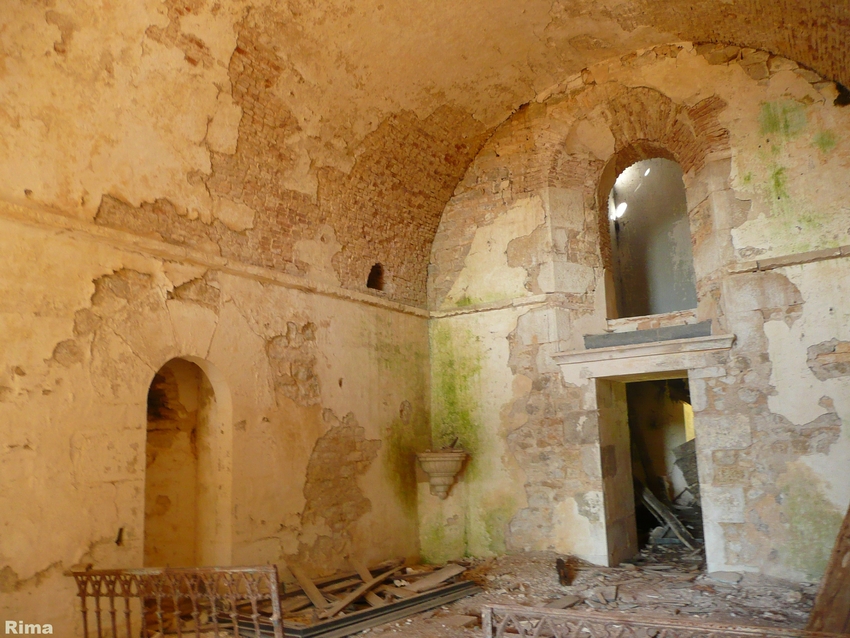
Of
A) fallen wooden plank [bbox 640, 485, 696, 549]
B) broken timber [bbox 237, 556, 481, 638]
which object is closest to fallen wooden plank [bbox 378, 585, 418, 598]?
broken timber [bbox 237, 556, 481, 638]

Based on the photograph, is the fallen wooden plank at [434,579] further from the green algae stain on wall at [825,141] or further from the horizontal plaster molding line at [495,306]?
the green algae stain on wall at [825,141]

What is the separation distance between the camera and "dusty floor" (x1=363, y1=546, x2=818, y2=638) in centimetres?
583

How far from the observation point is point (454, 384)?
900 cm

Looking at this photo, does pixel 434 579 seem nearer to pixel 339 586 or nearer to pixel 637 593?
pixel 339 586

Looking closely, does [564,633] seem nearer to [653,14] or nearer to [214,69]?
[214,69]

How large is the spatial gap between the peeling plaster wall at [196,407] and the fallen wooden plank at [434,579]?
0.94 m

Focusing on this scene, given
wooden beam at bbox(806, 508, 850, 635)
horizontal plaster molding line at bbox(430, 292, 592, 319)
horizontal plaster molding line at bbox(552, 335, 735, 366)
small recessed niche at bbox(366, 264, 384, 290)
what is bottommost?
wooden beam at bbox(806, 508, 850, 635)

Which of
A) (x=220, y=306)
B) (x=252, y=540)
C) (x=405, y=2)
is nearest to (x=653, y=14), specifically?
(x=405, y=2)

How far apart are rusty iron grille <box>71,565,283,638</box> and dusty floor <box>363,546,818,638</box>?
51.7 inches

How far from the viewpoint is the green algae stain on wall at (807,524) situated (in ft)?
21.8

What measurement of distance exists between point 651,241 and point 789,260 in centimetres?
403

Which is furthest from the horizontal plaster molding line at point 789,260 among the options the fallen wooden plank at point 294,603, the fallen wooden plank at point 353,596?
the fallen wooden plank at point 294,603

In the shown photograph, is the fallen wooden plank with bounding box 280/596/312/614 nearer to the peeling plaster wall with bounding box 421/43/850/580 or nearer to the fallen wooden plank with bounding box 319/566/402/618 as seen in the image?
the fallen wooden plank with bounding box 319/566/402/618

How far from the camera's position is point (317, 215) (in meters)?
7.59
